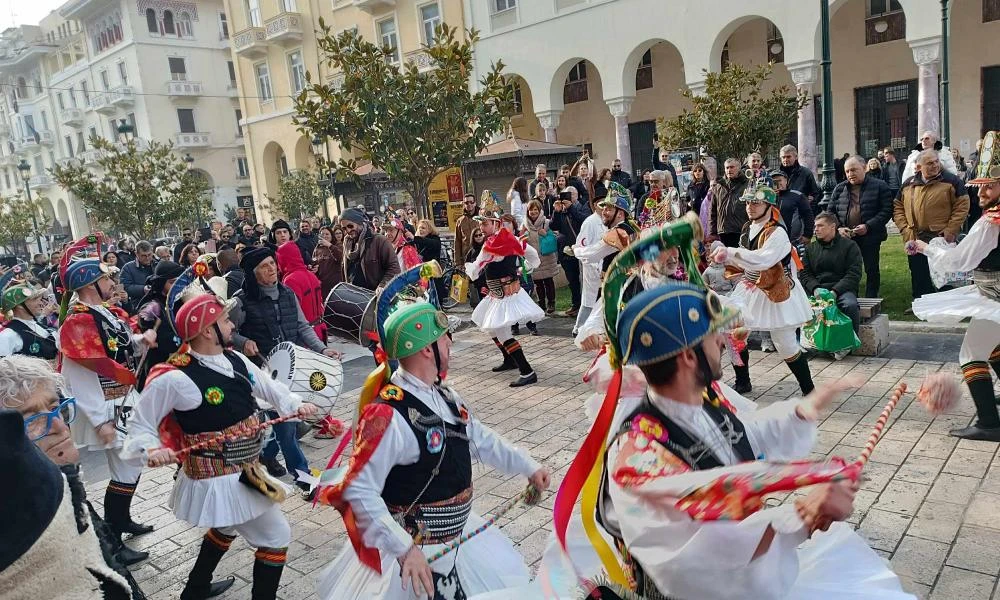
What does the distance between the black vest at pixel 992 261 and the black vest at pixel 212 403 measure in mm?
5462

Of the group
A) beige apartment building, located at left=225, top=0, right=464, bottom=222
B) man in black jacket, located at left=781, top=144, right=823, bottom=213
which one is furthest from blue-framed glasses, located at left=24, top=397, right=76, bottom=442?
beige apartment building, located at left=225, top=0, right=464, bottom=222

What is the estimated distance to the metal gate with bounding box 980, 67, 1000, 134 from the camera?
73.0ft

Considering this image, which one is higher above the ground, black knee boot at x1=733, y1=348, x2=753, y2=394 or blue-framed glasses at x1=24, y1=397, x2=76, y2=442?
blue-framed glasses at x1=24, y1=397, x2=76, y2=442

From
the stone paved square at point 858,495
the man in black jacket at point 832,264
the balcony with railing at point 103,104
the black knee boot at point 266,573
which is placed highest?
the balcony with railing at point 103,104

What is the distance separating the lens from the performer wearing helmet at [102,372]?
514 centimetres

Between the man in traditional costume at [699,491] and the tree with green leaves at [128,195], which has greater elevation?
the tree with green leaves at [128,195]

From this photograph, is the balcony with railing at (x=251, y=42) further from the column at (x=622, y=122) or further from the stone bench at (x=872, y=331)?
the stone bench at (x=872, y=331)

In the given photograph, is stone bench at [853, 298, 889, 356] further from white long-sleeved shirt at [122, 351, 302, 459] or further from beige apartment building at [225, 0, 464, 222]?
beige apartment building at [225, 0, 464, 222]

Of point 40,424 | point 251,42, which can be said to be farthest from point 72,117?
point 40,424

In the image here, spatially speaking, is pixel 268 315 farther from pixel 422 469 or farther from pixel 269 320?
pixel 422 469

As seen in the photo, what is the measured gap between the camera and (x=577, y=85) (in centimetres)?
3180

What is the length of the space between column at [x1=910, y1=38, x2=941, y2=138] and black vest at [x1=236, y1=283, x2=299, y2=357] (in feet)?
60.2

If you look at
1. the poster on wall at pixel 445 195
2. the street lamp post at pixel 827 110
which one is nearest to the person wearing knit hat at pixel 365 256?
the street lamp post at pixel 827 110

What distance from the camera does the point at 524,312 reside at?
28.7 feet
